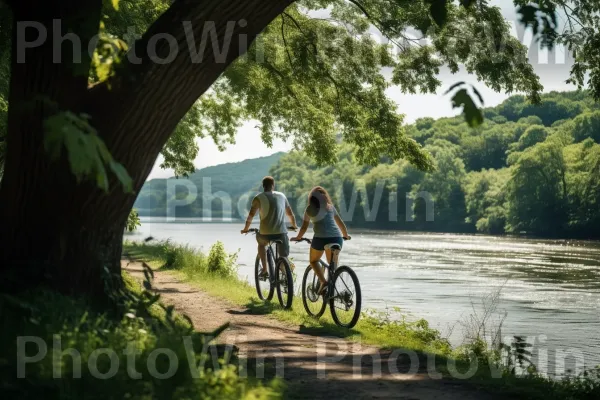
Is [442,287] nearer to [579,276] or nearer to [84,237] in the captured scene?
[579,276]

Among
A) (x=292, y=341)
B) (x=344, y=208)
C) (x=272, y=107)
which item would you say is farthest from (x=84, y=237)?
(x=344, y=208)

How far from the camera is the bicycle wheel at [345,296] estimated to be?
9570mm

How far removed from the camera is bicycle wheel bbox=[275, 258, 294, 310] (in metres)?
11.3

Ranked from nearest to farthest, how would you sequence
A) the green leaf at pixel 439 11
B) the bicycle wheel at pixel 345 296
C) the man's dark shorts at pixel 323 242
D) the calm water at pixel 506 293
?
1. the green leaf at pixel 439 11
2. the bicycle wheel at pixel 345 296
3. the man's dark shorts at pixel 323 242
4. the calm water at pixel 506 293

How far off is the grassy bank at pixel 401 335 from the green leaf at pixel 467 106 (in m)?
2.87

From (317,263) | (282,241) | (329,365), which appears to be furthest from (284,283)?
(329,365)

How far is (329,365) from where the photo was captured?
710cm

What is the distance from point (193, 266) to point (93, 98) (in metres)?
12.1

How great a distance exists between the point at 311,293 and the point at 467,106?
276 inches

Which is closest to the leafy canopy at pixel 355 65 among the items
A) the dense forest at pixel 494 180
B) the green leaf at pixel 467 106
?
the green leaf at pixel 467 106

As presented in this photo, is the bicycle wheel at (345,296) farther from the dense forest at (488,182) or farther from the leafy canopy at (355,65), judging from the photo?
the dense forest at (488,182)

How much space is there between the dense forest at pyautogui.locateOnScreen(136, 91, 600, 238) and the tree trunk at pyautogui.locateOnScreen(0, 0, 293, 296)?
1091 inches

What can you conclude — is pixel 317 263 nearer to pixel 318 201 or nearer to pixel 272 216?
pixel 318 201

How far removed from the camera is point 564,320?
51.4 feet
